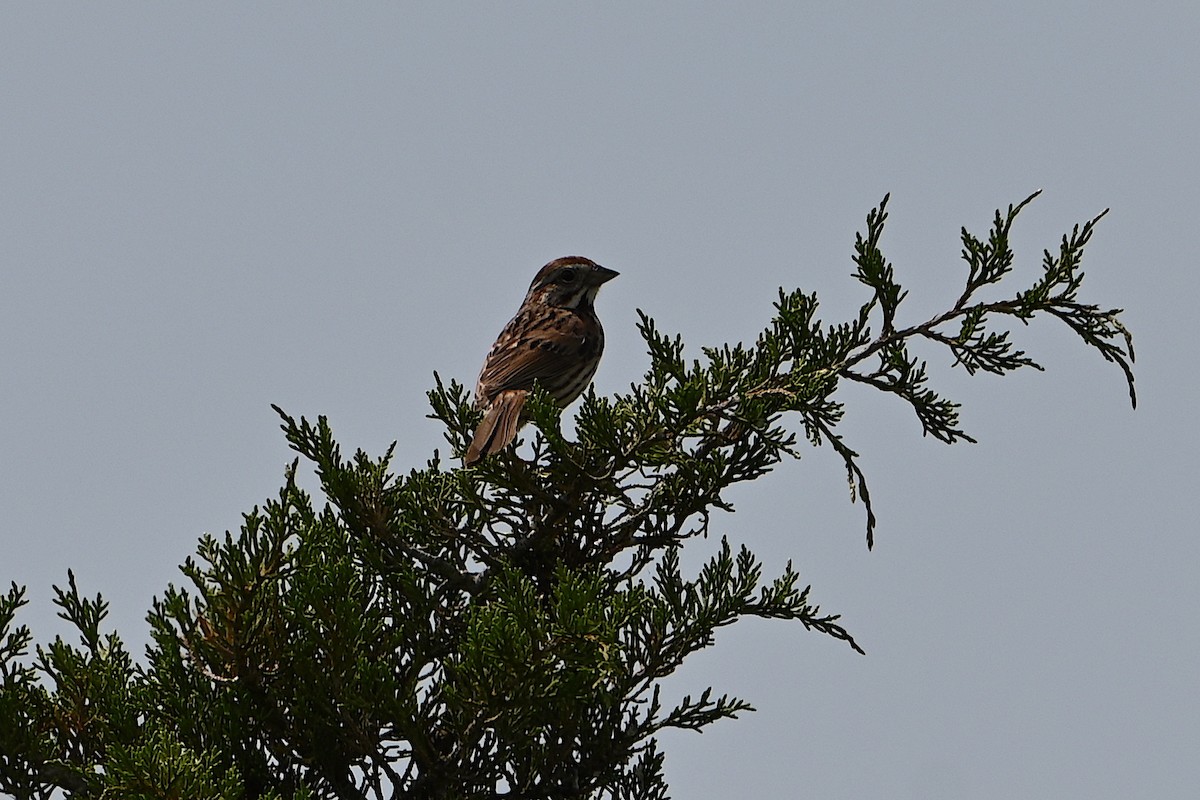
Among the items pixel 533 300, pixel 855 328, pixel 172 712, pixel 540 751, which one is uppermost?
pixel 533 300

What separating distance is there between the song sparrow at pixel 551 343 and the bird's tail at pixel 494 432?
0.02 m

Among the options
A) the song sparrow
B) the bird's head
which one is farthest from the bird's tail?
the bird's head

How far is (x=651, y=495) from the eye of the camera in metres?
4.97

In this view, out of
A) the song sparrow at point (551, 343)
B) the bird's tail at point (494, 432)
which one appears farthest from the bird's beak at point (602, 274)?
the bird's tail at point (494, 432)

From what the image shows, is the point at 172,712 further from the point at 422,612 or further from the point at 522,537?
the point at 522,537

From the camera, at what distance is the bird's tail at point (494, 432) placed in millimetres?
5121

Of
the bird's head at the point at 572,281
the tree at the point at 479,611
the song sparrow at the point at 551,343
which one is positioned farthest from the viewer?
the bird's head at the point at 572,281

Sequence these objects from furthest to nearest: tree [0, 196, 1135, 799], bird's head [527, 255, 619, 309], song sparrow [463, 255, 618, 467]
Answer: bird's head [527, 255, 619, 309], song sparrow [463, 255, 618, 467], tree [0, 196, 1135, 799]

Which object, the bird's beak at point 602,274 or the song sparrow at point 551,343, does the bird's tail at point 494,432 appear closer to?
the song sparrow at point 551,343

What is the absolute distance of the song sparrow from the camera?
265 inches

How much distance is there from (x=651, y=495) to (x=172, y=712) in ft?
5.50

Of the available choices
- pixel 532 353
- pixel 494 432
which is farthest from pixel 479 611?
pixel 532 353

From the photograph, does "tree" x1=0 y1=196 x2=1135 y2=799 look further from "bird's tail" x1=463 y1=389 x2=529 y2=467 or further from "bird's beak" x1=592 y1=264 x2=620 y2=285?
"bird's beak" x1=592 y1=264 x2=620 y2=285

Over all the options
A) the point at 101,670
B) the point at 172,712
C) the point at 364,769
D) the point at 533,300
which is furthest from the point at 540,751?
the point at 533,300
